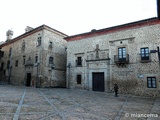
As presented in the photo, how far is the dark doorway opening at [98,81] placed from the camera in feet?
54.2

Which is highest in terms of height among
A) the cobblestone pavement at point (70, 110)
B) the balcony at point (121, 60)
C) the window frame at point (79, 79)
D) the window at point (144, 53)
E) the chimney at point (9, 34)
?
the chimney at point (9, 34)

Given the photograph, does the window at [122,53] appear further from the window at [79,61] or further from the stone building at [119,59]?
the window at [79,61]

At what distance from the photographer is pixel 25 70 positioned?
22.1 metres

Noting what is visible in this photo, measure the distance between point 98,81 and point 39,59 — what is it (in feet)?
33.0

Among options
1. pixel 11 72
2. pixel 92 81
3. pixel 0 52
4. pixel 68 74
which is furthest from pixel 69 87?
pixel 0 52

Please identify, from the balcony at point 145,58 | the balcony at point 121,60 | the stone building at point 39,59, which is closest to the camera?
the balcony at point 145,58

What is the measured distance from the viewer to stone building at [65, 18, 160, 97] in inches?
531

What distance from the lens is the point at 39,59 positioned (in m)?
19.7

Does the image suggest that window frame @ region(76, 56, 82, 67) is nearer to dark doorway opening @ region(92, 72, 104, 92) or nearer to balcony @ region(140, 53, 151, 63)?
dark doorway opening @ region(92, 72, 104, 92)

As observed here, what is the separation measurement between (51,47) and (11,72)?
1158cm

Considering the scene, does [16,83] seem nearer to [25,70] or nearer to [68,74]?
[25,70]

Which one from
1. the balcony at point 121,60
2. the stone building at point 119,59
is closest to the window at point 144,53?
the stone building at point 119,59

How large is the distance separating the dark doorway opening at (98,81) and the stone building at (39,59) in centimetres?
738

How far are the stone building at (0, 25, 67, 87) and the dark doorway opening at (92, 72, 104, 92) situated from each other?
24.2ft
